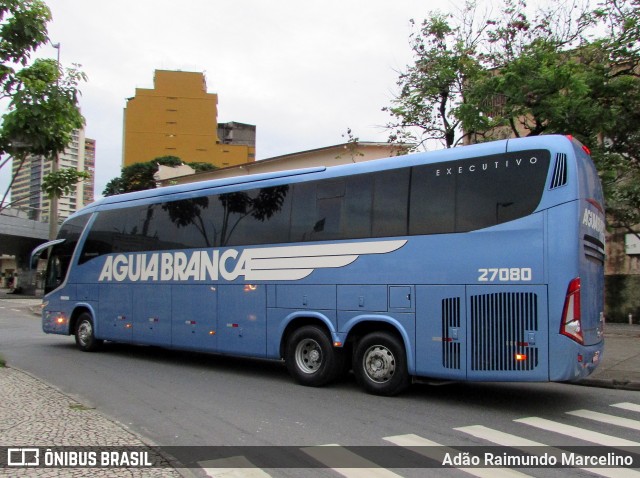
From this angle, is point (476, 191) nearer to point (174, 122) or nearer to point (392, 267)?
point (392, 267)

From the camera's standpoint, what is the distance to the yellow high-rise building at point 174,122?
78375mm

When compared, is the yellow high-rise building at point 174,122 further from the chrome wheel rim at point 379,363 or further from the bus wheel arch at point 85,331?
the chrome wheel rim at point 379,363

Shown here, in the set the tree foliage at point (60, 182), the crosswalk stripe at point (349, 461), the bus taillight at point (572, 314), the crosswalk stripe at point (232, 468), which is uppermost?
the tree foliage at point (60, 182)

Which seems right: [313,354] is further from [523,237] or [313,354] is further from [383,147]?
[383,147]

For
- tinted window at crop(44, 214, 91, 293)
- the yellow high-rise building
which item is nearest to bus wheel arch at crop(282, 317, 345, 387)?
tinted window at crop(44, 214, 91, 293)

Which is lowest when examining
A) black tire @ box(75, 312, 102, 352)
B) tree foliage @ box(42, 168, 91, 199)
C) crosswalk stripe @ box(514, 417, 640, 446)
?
crosswalk stripe @ box(514, 417, 640, 446)

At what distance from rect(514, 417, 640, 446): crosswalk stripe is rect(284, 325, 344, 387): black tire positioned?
3.08 m

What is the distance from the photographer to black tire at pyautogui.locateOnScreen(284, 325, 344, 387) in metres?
9.41

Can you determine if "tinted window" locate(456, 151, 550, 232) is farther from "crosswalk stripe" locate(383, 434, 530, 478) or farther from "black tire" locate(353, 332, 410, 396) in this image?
"crosswalk stripe" locate(383, 434, 530, 478)

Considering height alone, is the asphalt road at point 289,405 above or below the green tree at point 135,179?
below

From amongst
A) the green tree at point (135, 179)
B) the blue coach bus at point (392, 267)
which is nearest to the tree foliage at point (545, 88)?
the blue coach bus at point (392, 267)

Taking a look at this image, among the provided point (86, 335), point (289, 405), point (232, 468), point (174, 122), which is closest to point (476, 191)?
point (289, 405)

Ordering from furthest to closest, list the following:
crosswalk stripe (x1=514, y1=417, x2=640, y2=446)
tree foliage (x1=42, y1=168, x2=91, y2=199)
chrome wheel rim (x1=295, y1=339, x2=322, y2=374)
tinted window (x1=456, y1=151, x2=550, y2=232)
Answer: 1. tree foliage (x1=42, y1=168, x2=91, y2=199)
2. chrome wheel rim (x1=295, y1=339, x2=322, y2=374)
3. tinted window (x1=456, y1=151, x2=550, y2=232)
4. crosswalk stripe (x1=514, y1=417, x2=640, y2=446)

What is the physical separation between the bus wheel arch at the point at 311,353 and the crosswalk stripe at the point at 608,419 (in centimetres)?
359
